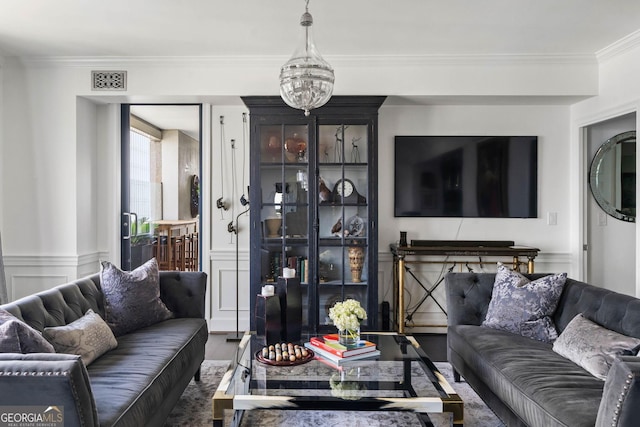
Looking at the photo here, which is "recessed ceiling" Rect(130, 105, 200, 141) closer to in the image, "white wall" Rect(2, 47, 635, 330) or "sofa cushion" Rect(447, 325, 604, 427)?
"white wall" Rect(2, 47, 635, 330)

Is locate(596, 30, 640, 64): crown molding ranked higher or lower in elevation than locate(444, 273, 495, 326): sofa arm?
higher

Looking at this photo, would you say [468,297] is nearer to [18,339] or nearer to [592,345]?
[592,345]

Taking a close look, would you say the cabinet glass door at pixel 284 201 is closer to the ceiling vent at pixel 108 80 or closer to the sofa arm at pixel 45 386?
the ceiling vent at pixel 108 80

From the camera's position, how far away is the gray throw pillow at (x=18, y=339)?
1595 mm

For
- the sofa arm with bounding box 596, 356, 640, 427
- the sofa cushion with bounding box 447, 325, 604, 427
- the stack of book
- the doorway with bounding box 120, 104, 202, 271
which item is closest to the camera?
the sofa arm with bounding box 596, 356, 640, 427

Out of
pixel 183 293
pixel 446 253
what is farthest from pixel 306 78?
pixel 446 253

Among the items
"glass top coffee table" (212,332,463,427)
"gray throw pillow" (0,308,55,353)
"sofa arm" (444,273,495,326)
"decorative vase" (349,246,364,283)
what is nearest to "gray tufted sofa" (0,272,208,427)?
"gray throw pillow" (0,308,55,353)

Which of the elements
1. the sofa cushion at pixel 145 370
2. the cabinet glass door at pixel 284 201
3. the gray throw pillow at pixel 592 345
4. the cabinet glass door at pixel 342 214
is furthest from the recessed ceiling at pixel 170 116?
the gray throw pillow at pixel 592 345

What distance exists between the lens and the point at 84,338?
2133mm

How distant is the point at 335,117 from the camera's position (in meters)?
3.91

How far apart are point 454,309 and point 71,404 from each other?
2387 millimetres

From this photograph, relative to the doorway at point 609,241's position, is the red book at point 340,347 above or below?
below

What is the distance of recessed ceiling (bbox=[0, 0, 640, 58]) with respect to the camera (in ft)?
9.68

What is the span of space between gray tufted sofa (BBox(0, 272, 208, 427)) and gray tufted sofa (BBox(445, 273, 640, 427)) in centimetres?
163
